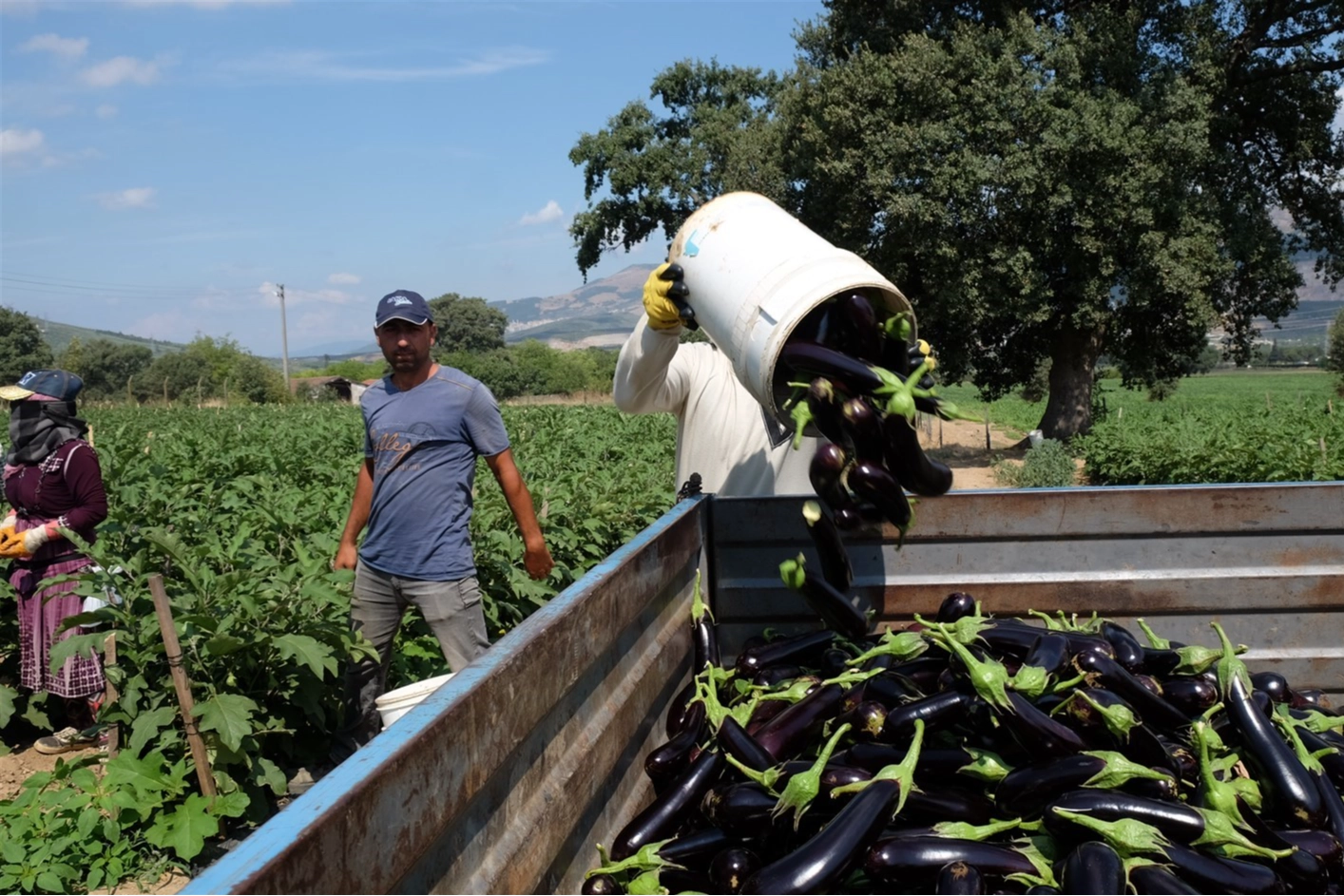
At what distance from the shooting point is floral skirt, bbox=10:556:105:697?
5.63 meters

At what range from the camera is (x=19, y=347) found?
87.9m

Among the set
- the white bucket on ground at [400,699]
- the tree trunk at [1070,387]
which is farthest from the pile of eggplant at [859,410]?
the tree trunk at [1070,387]

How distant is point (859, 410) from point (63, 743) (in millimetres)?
5139

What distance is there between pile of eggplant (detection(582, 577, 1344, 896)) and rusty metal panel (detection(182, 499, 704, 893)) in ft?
0.50

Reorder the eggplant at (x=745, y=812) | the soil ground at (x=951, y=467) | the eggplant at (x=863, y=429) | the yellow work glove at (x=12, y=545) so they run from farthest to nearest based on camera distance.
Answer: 1. the yellow work glove at (x=12, y=545)
2. the soil ground at (x=951, y=467)
3. the eggplant at (x=863, y=429)
4. the eggplant at (x=745, y=812)

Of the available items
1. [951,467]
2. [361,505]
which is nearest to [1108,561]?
[361,505]

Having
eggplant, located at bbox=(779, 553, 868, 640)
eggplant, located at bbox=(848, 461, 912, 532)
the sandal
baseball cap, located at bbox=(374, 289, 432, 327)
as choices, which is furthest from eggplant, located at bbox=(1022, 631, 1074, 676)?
the sandal

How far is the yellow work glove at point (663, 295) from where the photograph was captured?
338 centimetres

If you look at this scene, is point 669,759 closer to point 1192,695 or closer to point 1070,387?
point 1192,695

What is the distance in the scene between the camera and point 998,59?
72.1 ft

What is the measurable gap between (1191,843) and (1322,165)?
1050 inches

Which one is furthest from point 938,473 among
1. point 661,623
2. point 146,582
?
point 146,582

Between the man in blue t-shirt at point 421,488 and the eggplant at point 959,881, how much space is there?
2.92m

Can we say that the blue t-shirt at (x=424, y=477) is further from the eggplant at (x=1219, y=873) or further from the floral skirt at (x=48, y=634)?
the eggplant at (x=1219, y=873)
